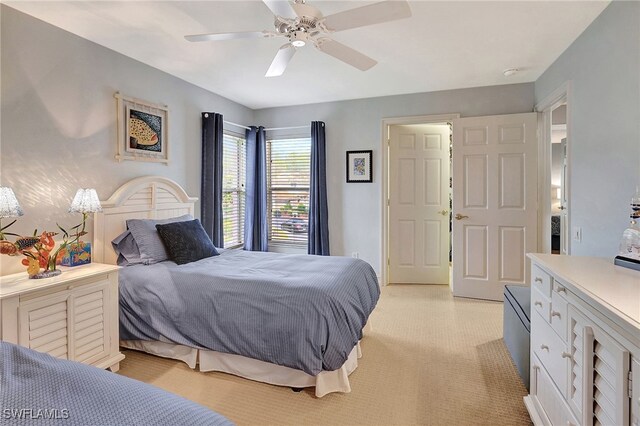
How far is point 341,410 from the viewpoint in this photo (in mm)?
2023

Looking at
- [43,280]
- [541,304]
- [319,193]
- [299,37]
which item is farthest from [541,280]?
[319,193]

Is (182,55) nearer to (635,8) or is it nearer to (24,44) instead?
(24,44)

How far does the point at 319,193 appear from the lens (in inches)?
189

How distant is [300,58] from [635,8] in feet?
7.78

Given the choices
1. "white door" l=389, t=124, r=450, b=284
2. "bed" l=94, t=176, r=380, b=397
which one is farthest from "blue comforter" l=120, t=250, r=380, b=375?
"white door" l=389, t=124, r=450, b=284

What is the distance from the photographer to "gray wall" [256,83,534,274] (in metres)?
4.43

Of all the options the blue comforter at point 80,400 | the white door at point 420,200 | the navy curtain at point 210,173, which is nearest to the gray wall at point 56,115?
the navy curtain at point 210,173

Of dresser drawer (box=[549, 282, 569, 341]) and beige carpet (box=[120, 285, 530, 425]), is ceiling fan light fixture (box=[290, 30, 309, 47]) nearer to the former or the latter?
dresser drawer (box=[549, 282, 569, 341])

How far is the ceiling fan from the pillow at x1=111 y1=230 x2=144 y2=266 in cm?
180

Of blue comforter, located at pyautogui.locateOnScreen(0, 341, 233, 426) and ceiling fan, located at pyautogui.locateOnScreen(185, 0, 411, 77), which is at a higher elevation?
ceiling fan, located at pyautogui.locateOnScreen(185, 0, 411, 77)

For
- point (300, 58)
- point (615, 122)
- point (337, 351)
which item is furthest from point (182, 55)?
point (615, 122)

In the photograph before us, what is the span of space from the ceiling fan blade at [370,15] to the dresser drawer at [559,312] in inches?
60.2

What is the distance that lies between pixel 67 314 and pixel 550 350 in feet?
8.87

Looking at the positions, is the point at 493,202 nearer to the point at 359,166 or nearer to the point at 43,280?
the point at 359,166
